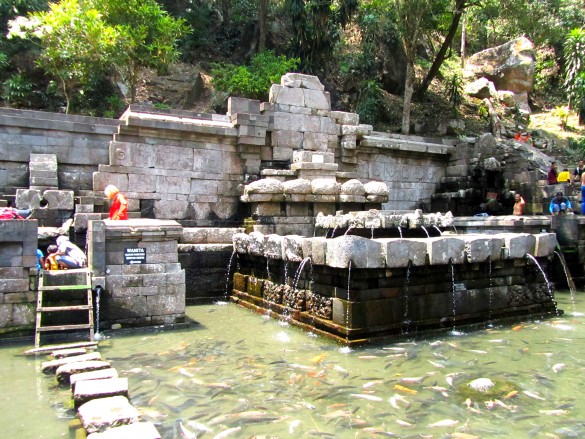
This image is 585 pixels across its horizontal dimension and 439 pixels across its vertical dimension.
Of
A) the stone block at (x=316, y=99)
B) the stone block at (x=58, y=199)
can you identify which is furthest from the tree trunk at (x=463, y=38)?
the stone block at (x=58, y=199)

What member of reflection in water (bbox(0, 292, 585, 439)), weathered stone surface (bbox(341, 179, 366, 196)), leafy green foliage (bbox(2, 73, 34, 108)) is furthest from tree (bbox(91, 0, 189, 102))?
reflection in water (bbox(0, 292, 585, 439))

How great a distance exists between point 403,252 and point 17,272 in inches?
195

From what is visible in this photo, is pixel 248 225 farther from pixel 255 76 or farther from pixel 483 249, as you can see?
pixel 255 76

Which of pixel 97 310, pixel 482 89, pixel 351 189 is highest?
pixel 482 89

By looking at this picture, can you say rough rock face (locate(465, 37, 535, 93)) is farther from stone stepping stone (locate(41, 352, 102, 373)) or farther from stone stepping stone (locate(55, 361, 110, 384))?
stone stepping stone (locate(55, 361, 110, 384))

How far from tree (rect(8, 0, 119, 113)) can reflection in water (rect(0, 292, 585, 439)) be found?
1133cm

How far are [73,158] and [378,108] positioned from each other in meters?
15.0

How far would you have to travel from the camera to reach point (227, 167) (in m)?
10.7

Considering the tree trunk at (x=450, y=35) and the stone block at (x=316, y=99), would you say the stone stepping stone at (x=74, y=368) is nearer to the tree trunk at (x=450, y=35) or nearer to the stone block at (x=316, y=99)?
the stone block at (x=316, y=99)

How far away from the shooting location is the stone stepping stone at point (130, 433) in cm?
315

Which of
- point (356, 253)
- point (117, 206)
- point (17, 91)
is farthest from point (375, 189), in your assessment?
point (17, 91)

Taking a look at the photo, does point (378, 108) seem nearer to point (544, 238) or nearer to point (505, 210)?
point (505, 210)

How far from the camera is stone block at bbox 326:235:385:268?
5863mm

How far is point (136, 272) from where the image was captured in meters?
7.00
